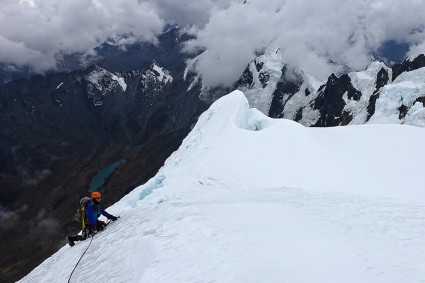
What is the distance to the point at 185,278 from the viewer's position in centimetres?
1165

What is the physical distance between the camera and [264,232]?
47.3 feet

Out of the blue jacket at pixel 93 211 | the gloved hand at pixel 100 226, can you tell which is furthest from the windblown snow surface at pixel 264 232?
the blue jacket at pixel 93 211

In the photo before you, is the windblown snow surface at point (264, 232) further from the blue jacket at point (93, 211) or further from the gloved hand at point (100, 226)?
the blue jacket at point (93, 211)

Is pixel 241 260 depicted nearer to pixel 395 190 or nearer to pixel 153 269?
pixel 153 269

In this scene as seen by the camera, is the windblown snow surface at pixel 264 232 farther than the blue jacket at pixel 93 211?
No

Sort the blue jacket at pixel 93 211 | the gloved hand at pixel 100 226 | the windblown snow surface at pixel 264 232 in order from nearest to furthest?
the windblown snow surface at pixel 264 232 < the blue jacket at pixel 93 211 < the gloved hand at pixel 100 226

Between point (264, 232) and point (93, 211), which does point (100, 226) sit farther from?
point (264, 232)

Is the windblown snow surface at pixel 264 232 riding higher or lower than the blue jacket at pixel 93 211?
lower

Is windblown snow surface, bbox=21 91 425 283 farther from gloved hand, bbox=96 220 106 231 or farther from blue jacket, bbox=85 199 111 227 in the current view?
blue jacket, bbox=85 199 111 227

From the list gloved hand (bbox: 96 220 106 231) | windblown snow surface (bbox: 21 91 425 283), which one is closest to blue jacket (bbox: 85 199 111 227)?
gloved hand (bbox: 96 220 106 231)

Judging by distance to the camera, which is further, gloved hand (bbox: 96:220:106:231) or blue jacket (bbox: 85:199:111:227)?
gloved hand (bbox: 96:220:106:231)

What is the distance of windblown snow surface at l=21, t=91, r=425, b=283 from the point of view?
1133 cm

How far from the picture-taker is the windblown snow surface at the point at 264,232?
1133cm

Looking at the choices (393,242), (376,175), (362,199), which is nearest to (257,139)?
(376,175)
